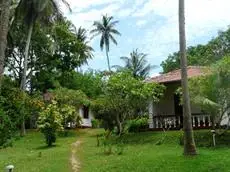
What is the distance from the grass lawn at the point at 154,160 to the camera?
1834cm

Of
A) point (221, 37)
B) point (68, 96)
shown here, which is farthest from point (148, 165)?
point (221, 37)

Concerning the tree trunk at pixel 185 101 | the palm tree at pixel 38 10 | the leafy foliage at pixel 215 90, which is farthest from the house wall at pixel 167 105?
the tree trunk at pixel 185 101

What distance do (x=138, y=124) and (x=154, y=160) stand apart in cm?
1198

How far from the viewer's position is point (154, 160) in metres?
19.8

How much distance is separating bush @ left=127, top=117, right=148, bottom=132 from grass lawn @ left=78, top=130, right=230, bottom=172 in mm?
5129

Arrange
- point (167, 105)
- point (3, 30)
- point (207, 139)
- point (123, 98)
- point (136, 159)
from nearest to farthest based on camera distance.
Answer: point (3, 30) < point (136, 159) < point (207, 139) < point (123, 98) < point (167, 105)

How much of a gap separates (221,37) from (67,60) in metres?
16.8

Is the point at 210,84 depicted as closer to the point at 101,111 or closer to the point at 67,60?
the point at 101,111

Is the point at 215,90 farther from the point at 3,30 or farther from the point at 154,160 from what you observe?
the point at 3,30

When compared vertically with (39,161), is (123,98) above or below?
above

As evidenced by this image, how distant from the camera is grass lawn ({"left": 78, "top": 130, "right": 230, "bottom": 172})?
18.3 meters

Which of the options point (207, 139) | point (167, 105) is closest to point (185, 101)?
point (207, 139)

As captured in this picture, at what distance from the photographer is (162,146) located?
2550 centimetres

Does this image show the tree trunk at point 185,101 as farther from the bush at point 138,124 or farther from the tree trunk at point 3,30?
the bush at point 138,124
